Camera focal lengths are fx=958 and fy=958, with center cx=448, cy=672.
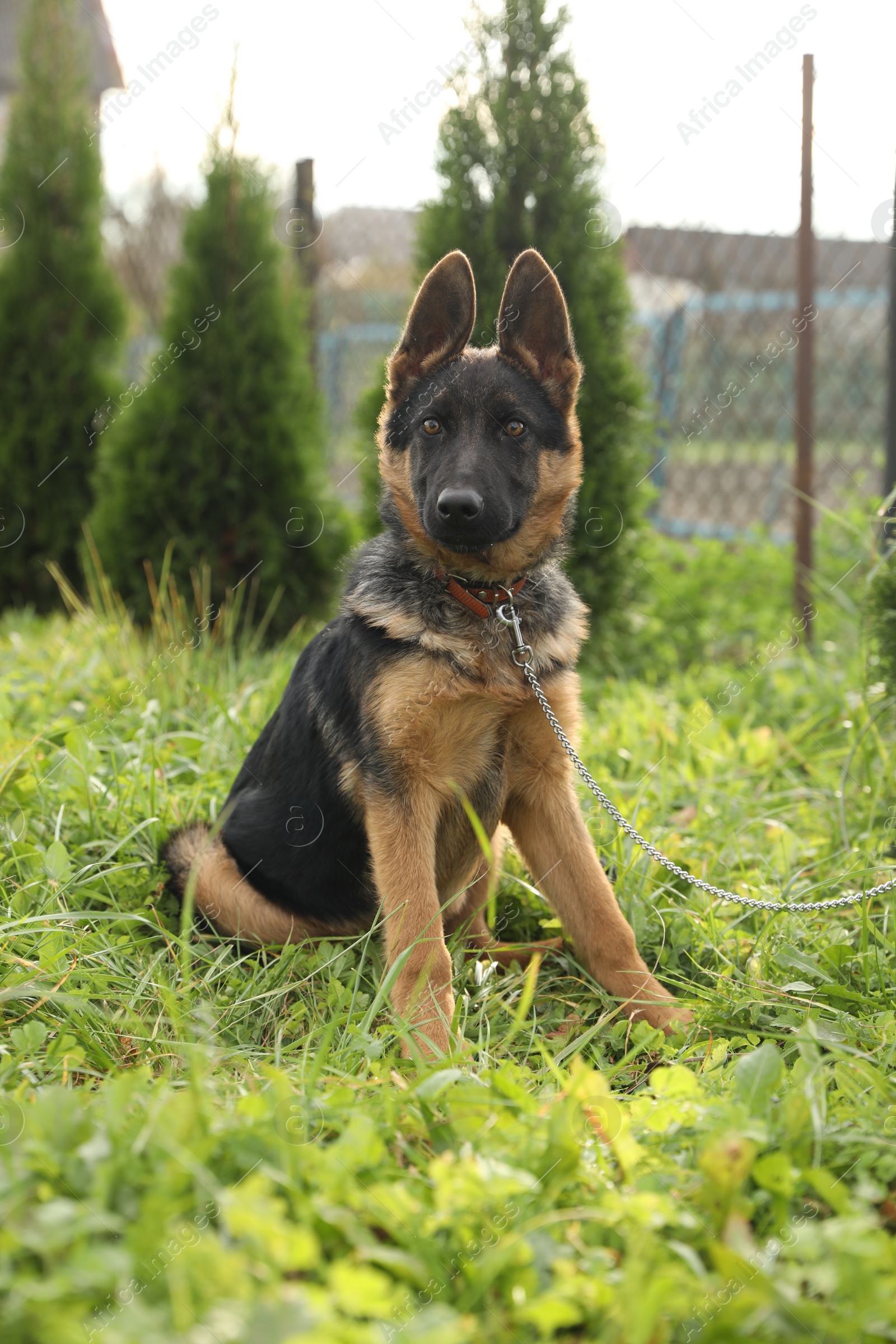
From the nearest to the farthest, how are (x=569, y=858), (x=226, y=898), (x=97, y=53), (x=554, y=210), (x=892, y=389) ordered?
(x=569, y=858) → (x=226, y=898) → (x=892, y=389) → (x=554, y=210) → (x=97, y=53)

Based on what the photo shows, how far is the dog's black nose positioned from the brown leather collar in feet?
0.82

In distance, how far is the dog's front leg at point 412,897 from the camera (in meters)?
2.48

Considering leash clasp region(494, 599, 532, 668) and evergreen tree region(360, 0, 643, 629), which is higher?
evergreen tree region(360, 0, 643, 629)

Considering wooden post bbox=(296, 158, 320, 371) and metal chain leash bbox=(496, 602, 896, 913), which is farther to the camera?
wooden post bbox=(296, 158, 320, 371)

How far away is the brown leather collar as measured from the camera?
2.85m

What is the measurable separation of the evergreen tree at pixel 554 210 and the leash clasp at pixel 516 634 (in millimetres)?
3049

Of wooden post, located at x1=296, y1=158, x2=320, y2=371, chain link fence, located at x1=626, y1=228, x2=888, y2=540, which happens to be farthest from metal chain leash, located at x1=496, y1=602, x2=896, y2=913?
chain link fence, located at x1=626, y1=228, x2=888, y2=540

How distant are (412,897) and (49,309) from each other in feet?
24.2

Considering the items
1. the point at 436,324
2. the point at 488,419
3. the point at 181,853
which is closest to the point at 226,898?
the point at 181,853

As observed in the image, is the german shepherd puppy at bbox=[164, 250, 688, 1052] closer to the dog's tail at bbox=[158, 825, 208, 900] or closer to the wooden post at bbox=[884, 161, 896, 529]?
the dog's tail at bbox=[158, 825, 208, 900]

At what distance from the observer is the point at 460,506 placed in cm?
264

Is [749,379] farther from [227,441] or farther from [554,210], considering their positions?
[227,441]

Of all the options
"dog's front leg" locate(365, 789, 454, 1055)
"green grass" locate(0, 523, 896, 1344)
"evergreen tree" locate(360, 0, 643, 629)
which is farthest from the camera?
"evergreen tree" locate(360, 0, 643, 629)

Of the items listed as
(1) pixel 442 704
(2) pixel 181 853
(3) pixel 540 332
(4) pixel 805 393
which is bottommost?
(2) pixel 181 853
